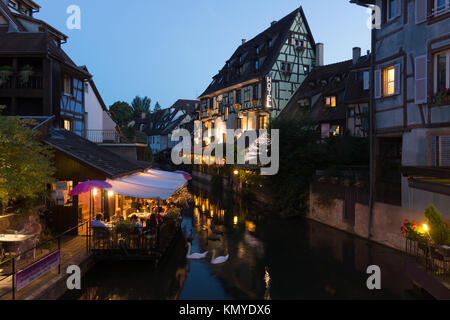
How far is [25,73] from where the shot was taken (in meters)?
19.1

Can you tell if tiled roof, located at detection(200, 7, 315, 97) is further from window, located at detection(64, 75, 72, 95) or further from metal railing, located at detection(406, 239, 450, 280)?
metal railing, located at detection(406, 239, 450, 280)

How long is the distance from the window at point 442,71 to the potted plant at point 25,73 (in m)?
19.5

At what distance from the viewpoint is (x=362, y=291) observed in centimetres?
1077

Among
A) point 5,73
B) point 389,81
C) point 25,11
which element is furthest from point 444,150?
point 25,11

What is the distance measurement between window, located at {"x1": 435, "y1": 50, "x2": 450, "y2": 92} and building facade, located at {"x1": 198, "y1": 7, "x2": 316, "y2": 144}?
66.2ft

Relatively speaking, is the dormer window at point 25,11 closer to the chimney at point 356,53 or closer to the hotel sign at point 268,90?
the hotel sign at point 268,90

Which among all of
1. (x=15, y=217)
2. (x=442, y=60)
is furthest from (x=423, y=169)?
(x=15, y=217)

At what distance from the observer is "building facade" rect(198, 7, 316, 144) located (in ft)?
116

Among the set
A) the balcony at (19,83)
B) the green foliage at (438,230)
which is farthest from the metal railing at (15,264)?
the balcony at (19,83)

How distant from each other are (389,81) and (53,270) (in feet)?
48.0

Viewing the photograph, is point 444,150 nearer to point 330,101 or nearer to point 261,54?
point 330,101

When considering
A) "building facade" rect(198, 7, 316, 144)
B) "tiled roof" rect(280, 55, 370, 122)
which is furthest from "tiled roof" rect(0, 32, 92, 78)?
"building facade" rect(198, 7, 316, 144)
